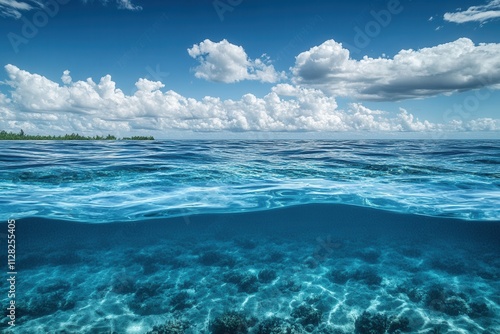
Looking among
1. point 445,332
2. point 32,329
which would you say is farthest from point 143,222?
point 445,332

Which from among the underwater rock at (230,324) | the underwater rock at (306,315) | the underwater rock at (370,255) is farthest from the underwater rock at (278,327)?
the underwater rock at (370,255)

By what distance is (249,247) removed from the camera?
45.5 feet

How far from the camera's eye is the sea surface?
26.5 feet

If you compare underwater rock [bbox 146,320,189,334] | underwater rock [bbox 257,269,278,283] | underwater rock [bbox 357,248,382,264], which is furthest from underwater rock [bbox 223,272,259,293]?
underwater rock [bbox 357,248,382,264]

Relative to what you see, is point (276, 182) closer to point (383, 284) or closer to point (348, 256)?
point (348, 256)

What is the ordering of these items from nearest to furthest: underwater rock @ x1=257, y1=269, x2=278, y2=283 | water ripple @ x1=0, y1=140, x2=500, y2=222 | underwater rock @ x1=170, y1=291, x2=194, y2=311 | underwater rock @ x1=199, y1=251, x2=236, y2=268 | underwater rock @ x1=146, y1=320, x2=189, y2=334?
1. underwater rock @ x1=146, y1=320, x2=189, y2=334
2. underwater rock @ x1=170, y1=291, x2=194, y2=311
3. underwater rock @ x1=257, y1=269, x2=278, y2=283
4. underwater rock @ x1=199, y1=251, x2=236, y2=268
5. water ripple @ x1=0, y1=140, x2=500, y2=222

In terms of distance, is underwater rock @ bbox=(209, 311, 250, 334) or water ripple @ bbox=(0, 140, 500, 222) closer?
underwater rock @ bbox=(209, 311, 250, 334)

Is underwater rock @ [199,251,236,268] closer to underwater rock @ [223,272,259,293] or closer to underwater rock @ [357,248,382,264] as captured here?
underwater rock @ [223,272,259,293]

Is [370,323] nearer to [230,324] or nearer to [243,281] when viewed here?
[230,324]

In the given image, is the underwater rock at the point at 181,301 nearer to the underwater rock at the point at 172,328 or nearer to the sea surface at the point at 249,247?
the sea surface at the point at 249,247

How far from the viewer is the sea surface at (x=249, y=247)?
26.5 ft

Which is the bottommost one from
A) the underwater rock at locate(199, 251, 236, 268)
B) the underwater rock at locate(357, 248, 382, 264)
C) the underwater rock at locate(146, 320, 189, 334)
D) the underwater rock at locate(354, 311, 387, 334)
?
the underwater rock at locate(357, 248, 382, 264)

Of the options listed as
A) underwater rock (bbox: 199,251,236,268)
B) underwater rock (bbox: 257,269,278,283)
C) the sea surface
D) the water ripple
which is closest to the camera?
the sea surface

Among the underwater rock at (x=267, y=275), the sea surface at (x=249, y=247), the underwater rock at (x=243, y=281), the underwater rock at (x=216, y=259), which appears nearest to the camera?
the sea surface at (x=249, y=247)
